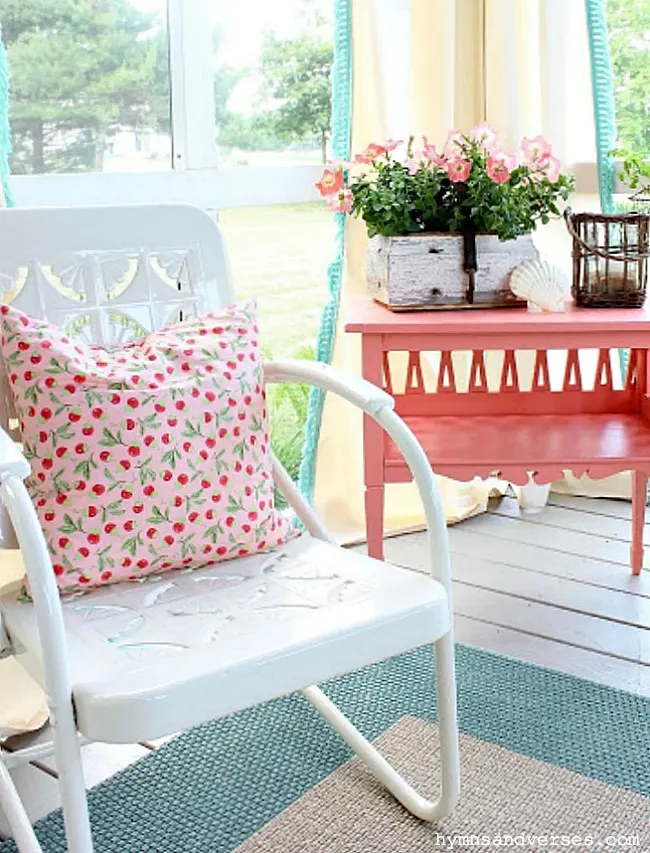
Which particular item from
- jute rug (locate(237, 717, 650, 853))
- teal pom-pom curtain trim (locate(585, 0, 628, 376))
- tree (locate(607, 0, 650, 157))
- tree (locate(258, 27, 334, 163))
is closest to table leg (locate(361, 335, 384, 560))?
jute rug (locate(237, 717, 650, 853))

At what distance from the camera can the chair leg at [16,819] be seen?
4.47ft

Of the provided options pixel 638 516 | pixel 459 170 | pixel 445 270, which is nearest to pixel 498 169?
pixel 459 170

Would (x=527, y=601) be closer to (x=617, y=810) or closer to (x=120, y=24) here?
(x=617, y=810)

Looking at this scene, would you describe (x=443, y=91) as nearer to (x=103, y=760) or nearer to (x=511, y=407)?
(x=511, y=407)

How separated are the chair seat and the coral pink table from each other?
0.50m

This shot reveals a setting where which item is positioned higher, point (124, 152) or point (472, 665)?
point (124, 152)

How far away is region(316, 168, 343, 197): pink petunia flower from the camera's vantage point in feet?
6.94

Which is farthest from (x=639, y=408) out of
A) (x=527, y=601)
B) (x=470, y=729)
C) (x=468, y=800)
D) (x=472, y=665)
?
(x=468, y=800)

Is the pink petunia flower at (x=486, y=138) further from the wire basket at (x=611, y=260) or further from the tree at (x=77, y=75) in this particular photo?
the tree at (x=77, y=75)

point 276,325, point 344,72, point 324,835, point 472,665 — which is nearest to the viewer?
point 324,835

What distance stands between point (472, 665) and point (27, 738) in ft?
2.46

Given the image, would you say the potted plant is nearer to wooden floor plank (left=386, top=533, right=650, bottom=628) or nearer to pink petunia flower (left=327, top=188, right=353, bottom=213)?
pink petunia flower (left=327, top=188, right=353, bottom=213)

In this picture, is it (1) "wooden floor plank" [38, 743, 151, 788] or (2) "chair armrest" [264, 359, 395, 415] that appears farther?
(1) "wooden floor plank" [38, 743, 151, 788]

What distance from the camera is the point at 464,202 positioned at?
2066mm
